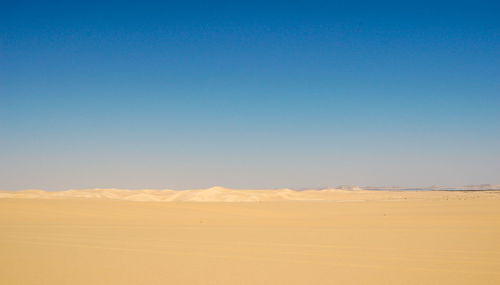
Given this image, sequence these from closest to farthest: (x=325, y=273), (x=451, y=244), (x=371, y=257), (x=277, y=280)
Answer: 1. (x=277, y=280)
2. (x=325, y=273)
3. (x=371, y=257)
4. (x=451, y=244)

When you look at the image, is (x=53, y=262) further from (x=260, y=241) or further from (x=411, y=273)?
(x=411, y=273)

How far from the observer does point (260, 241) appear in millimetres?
9758

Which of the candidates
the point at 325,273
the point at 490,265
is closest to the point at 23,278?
the point at 325,273

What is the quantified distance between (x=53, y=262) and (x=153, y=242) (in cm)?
287

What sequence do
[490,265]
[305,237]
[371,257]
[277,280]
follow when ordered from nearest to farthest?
[277,280]
[490,265]
[371,257]
[305,237]

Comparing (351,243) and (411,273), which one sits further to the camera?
(351,243)

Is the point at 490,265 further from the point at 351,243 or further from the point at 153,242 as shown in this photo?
the point at 153,242

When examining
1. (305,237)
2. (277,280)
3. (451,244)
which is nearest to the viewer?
(277,280)

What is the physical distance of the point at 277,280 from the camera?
5.79m

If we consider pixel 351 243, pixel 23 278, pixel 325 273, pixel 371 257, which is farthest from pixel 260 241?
pixel 23 278

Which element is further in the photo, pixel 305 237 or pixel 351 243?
pixel 305 237

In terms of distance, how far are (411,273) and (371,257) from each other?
1338 mm

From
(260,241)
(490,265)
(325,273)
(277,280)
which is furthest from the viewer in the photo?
(260,241)

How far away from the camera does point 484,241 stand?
955cm
